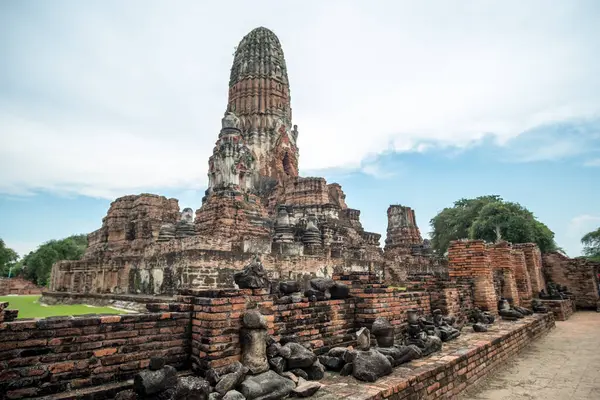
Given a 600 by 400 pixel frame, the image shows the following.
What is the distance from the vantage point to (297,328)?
4.29 m

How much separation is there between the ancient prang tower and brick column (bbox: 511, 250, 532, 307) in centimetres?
527

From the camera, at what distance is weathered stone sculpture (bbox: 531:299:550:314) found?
9768 millimetres

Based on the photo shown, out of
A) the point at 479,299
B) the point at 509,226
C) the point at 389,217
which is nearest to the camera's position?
the point at 479,299

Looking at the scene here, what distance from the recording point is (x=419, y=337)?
16.2ft

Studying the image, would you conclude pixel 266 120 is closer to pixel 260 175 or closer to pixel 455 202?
pixel 260 175

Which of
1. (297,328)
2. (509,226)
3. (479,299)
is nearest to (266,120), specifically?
(509,226)

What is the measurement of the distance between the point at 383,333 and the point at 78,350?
3.31 m

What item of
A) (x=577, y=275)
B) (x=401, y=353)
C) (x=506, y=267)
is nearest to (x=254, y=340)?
(x=401, y=353)

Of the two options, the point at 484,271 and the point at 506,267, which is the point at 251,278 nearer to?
the point at 484,271

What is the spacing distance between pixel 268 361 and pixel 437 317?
366 cm

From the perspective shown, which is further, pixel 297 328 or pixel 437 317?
pixel 437 317

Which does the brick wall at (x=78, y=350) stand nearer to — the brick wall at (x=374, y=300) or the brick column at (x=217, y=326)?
the brick column at (x=217, y=326)

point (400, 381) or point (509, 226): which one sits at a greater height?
point (509, 226)

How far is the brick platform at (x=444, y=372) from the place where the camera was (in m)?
3.29
